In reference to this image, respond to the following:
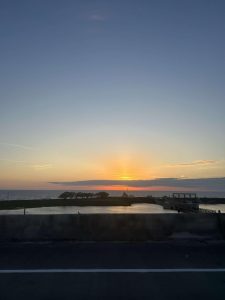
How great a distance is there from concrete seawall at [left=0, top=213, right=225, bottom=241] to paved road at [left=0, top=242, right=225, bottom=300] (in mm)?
435

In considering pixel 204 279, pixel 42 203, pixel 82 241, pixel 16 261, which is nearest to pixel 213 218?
pixel 82 241

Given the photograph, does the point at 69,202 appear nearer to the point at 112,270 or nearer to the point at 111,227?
the point at 111,227

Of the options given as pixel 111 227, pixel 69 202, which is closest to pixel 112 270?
pixel 111 227

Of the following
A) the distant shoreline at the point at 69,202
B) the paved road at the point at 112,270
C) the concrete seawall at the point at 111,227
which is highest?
the distant shoreline at the point at 69,202

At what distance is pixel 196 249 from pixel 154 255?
1.42 metres

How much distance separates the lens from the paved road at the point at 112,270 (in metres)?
6.88

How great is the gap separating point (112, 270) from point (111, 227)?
361cm

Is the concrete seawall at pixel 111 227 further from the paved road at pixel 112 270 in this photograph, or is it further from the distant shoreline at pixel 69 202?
the distant shoreline at pixel 69 202

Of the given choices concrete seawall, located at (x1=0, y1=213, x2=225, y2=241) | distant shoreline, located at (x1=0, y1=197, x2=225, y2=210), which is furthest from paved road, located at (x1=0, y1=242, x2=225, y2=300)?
distant shoreline, located at (x1=0, y1=197, x2=225, y2=210)

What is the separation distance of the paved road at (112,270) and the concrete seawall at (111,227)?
17.1 inches

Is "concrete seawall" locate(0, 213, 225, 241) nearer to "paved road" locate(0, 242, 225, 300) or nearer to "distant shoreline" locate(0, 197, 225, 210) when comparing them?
"paved road" locate(0, 242, 225, 300)

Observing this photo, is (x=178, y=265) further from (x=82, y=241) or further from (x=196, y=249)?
(x=82, y=241)

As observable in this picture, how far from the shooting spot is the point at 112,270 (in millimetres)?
8422

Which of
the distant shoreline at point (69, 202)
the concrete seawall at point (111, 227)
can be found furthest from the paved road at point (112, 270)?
the distant shoreline at point (69, 202)
